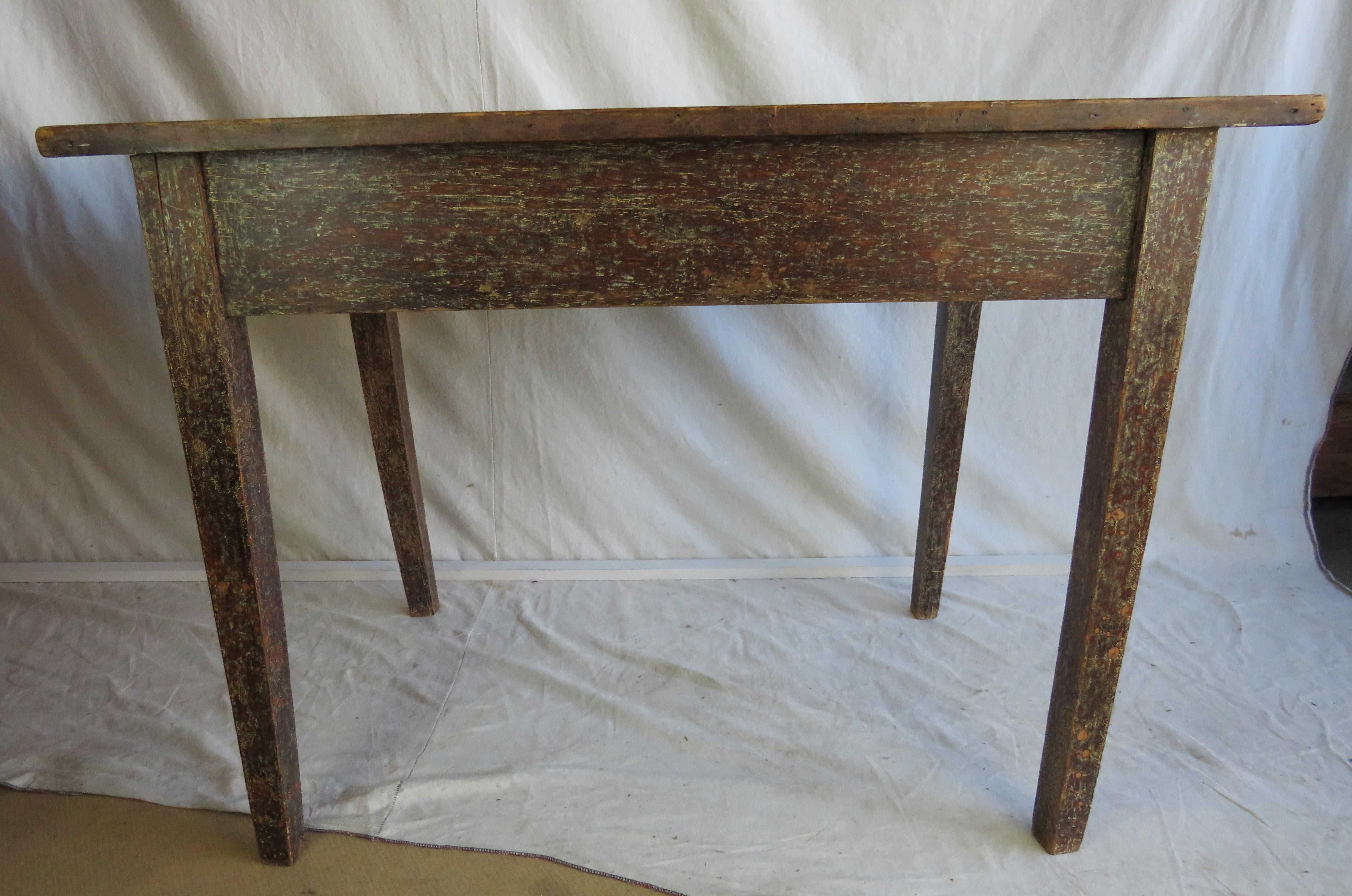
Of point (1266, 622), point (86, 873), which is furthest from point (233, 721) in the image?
point (1266, 622)

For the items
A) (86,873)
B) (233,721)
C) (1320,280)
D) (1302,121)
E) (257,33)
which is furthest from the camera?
(1320,280)

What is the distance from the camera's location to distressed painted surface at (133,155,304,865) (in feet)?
2.54

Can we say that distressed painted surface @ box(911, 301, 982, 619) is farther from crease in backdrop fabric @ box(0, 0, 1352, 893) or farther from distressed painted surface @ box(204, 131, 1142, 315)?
distressed painted surface @ box(204, 131, 1142, 315)

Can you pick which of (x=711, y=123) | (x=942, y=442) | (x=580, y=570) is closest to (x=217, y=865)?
(x=580, y=570)

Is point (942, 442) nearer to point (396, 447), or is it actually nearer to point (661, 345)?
point (661, 345)

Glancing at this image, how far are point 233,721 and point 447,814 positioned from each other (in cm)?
35

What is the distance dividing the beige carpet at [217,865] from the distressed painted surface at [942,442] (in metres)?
0.71

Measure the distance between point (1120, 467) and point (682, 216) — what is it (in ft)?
1.46

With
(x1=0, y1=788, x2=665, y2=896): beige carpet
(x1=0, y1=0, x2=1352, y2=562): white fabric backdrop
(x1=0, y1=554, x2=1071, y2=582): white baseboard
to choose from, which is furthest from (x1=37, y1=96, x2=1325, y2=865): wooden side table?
(x1=0, y1=554, x2=1071, y2=582): white baseboard

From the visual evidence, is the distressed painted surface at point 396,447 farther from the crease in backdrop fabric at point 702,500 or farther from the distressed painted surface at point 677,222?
the distressed painted surface at point 677,222

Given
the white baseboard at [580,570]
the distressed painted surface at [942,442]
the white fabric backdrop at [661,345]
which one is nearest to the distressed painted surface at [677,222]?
the distressed painted surface at [942,442]

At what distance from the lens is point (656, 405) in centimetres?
160

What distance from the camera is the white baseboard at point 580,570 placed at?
5.37 feet

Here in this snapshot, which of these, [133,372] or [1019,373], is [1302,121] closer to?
[1019,373]
